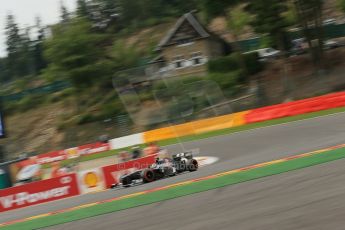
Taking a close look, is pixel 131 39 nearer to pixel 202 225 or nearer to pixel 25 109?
pixel 25 109

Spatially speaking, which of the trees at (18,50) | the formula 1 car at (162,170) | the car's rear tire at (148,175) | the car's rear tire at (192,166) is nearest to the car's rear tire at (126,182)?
the formula 1 car at (162,170)

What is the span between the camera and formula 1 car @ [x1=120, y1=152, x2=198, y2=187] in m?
15.8

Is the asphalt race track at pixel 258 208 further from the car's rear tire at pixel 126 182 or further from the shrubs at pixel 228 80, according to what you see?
the shrubs at pixel 228 80

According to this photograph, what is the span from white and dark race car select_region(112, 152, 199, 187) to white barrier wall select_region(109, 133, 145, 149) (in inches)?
669

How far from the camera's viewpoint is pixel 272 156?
49.9ft

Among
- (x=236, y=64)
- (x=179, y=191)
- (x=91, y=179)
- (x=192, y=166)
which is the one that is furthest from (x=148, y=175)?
(x=236, y=64)

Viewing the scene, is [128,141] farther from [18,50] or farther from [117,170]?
[18,50]

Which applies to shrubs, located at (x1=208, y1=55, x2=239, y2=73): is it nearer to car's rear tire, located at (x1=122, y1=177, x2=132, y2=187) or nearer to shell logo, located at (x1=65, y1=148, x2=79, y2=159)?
shell logo, located at (x1=65, y1=148, x2=79, y2=159)

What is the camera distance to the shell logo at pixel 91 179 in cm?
1764

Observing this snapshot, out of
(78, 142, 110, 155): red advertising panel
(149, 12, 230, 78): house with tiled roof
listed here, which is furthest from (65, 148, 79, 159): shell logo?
(149, 12, 230, 78): house with tiled roof

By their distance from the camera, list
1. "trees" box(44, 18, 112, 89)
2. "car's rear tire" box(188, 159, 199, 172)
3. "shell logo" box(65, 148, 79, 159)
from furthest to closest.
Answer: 1. "trees" box(44, 18, 112, 89)
2. "shell logo" box(65, 148, 79, 159)
3. "car's rear tire" box(188, 159, 199, 172)

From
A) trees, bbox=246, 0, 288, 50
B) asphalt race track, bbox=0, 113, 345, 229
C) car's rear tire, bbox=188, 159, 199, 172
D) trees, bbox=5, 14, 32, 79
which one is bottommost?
trees, bbox=5, 14, 32, 79

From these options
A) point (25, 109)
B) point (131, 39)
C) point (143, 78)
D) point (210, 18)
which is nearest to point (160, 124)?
point (143, 78)

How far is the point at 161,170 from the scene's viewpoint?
15883 millimetres
